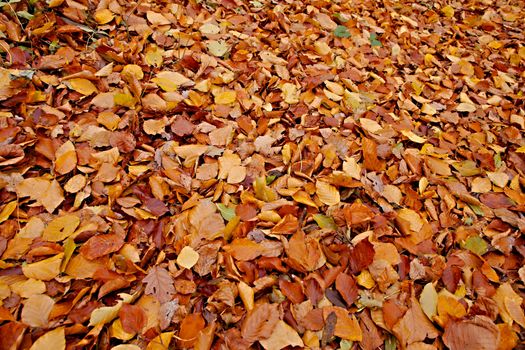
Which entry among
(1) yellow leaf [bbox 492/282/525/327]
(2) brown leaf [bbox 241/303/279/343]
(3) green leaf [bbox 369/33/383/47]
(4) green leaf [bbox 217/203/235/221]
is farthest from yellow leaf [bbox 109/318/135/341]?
(3) green leaf [bbox 369/33/383/47]

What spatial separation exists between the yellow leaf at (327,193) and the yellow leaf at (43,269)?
96 cm

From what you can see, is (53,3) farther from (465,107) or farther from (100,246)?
(465,107)

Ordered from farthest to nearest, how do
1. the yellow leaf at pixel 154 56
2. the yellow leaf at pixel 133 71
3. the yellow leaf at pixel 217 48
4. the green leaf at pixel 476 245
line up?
the yellow leaf at pixel 217 48, the yellow leaf at pixel 154 56, the yellow leaf at pixel 133 71, the green leaf at pixel 476 245

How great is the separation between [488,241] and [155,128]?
4.80 ft

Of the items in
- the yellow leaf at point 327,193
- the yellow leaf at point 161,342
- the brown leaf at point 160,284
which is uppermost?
the yellow leaf at point 327,193

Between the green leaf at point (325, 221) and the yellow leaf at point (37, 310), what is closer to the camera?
the yellow leaf at point (37, 310)

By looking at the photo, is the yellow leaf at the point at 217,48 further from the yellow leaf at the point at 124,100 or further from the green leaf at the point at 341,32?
the green leaf at the point at 341,32

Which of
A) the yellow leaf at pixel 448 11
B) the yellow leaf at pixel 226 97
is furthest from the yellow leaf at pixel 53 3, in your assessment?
the yellow leaf at pixel 448 11

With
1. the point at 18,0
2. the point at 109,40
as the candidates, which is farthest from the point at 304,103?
the point at 18,0

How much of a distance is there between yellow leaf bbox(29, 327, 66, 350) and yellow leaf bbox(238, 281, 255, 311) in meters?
0.53

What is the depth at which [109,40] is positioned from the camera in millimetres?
1975

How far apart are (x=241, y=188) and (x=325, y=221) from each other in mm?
358

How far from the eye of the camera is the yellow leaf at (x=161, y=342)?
114 cm

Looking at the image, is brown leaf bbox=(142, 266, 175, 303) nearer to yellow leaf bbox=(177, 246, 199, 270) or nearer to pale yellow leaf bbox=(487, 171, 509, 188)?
yellow leaf bbox=(177, 246, 199, 270)
